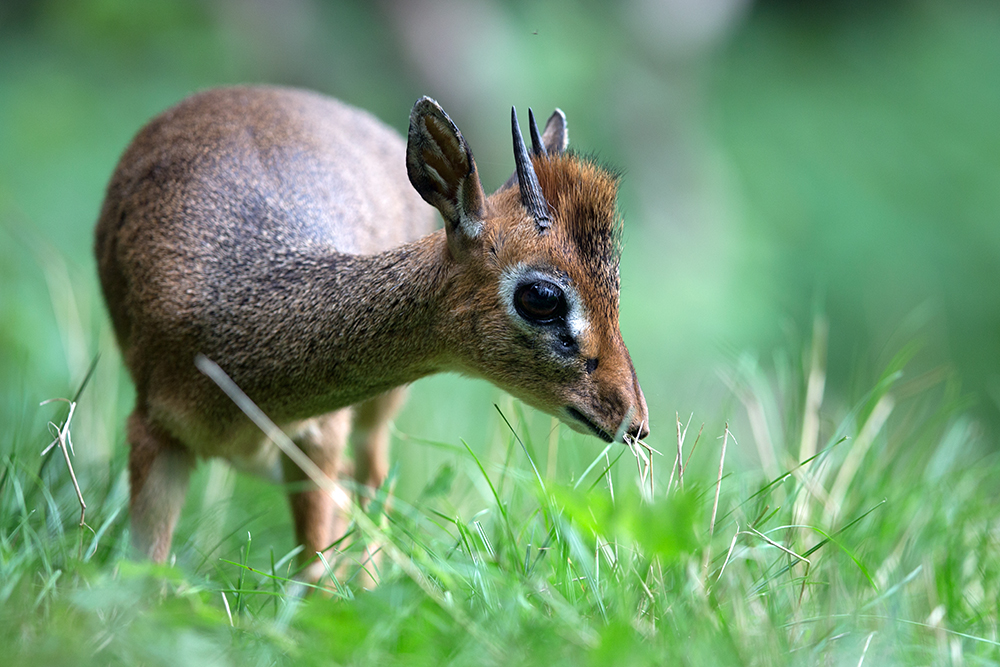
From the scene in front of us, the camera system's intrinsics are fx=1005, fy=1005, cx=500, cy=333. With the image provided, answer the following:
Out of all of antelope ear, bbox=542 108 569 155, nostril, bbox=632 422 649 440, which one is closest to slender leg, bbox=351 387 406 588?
antelope ear, bbox=542 108 569 155

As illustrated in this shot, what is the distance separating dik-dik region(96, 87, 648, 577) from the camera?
126 inches

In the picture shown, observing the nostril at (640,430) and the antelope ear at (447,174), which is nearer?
the nostril at (640,430)

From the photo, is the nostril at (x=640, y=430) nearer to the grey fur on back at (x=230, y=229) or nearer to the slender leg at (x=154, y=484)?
the grey fur on back at (x=230, y=229)

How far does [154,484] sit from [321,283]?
1016 mm

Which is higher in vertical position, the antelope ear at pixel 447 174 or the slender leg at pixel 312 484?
the antelope ear at pixel 447 174

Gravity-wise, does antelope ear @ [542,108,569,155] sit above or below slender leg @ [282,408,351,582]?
above

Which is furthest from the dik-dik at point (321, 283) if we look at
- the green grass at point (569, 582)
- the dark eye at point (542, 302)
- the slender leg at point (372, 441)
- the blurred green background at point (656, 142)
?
the blurred green background at point (656, 142)

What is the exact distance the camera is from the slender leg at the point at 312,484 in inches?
161

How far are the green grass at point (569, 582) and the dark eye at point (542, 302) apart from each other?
47 centimetres

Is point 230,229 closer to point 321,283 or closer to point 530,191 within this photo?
point 321,283

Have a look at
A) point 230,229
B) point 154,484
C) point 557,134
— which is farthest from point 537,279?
point 154,484

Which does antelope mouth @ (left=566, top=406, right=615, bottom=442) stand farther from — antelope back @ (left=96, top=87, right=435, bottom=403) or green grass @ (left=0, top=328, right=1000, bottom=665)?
antelope back @ (left=96, top=87, right=435, bottom=403)

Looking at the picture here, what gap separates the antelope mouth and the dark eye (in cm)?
30

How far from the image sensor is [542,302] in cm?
316
